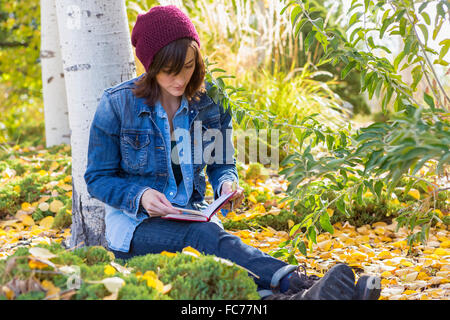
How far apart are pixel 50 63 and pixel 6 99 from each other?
3.59 metres

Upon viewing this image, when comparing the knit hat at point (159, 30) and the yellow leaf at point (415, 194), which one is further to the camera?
the yellow leaf at point (415, 194)

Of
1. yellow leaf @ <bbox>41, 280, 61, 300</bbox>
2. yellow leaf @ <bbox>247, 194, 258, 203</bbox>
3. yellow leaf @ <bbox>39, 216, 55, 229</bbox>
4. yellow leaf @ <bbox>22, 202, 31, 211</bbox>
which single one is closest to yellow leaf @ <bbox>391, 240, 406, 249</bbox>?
yellow leaf @ <bbox>247, 194, 258, 203</bbox>

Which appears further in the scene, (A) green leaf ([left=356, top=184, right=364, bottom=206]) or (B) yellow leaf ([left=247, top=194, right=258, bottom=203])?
(B) yellow leaf ([left=247, top=194, right=258, bottom=203])

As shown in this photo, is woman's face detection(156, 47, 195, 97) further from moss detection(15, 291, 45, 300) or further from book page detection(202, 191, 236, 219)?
moss detection(15, 291, 45, 300)

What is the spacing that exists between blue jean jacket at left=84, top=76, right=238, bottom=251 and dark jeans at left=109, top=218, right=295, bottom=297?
51mm

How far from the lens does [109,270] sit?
129 cm

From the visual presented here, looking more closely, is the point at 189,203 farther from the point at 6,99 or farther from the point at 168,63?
the point at 6,99

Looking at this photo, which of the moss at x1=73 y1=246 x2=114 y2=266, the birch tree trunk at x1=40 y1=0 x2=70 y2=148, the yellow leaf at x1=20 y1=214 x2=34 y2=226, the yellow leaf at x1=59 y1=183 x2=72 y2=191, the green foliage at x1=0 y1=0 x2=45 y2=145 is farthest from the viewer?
the green foliage at x1=0 y1=0 x2=45 y2=145

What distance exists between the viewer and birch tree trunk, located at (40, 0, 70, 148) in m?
4.61

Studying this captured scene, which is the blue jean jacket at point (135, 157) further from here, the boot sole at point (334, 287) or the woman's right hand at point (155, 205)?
the boot sole at point (334, 287)

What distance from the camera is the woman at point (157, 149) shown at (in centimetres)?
172

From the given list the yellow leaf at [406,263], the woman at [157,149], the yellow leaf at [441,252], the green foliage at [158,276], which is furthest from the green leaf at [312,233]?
the yellow leaf at [441,252]

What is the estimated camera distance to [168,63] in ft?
5.82

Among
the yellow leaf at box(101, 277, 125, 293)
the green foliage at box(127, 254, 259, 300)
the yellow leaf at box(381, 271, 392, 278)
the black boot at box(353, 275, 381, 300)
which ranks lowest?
the yellow leaf at box(381, 271, 392, 278)
